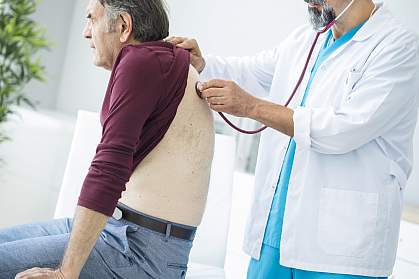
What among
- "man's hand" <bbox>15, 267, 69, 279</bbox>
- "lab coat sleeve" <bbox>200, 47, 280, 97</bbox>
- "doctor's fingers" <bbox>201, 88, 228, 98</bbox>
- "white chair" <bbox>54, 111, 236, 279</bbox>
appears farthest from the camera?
"white chair" <bbox>54, 111, 236, 279</bbox>

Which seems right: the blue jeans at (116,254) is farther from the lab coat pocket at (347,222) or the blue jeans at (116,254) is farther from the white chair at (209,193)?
the white chair at (209,193)

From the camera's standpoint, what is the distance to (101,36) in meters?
1.46

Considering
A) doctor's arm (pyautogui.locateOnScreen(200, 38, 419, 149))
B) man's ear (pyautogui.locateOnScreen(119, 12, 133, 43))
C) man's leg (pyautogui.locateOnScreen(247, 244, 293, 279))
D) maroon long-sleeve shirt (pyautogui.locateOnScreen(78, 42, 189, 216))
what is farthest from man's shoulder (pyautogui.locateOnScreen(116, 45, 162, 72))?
man's leg (pyautogui.locateOnScreen(247, 244, 293, 279))

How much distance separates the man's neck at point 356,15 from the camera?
1.63 meters

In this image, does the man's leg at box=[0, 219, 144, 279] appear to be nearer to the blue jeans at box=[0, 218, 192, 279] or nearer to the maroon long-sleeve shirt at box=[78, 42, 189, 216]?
the blue jeans at box=[0, 218, 192, 279]

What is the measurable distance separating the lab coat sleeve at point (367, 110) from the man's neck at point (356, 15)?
0.51 ft

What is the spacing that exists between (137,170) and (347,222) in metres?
0.60

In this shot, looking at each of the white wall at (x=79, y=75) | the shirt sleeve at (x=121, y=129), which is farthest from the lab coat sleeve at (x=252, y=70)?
the white wall at (x=79, y=75)

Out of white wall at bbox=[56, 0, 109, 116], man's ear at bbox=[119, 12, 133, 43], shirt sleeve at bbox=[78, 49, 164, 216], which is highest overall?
man's ear at bbox=[119, 12, 133, 43]

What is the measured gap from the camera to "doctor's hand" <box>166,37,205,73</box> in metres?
1.64

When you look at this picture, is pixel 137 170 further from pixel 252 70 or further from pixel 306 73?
pixel 252 70

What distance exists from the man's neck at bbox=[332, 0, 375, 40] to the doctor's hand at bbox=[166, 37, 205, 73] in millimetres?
397

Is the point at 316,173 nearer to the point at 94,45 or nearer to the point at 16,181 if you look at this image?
the point at 94,45

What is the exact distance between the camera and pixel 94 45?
1.49m
